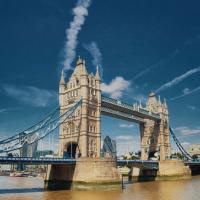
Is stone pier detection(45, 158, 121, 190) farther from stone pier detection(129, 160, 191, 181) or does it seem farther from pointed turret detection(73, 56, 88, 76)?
stone pier detection(129, 160, 191, 181)

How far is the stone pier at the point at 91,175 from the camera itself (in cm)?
4412

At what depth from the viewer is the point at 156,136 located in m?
76.7

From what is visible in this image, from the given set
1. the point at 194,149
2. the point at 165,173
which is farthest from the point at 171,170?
the point at 194,149

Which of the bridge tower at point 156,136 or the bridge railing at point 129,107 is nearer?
the bridge railing at point 129,107

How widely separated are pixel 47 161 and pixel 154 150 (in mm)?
39716

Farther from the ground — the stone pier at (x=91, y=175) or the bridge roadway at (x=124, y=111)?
the bridge roadway at (x=124, y=111)

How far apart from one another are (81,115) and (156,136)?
2953cm

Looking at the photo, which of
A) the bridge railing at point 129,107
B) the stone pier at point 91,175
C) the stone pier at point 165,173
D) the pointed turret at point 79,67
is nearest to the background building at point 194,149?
the bridge railing at point 129,107

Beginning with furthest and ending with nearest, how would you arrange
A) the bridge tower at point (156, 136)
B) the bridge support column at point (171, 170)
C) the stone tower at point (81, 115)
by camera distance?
the bridge tower at point (156, 136) → the bridge support column at point (171, 170) → the stone tower at point (81, 115)

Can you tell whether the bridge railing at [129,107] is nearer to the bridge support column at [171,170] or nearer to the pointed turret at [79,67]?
the pointed turret at [79,67]

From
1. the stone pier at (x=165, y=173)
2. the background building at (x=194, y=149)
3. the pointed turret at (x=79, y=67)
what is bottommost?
the stone pier at (x=165, y=173)

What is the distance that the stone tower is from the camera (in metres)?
52.9

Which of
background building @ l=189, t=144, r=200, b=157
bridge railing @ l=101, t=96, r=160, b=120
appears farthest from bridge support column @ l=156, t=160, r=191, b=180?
background building @ l=189, t=144, r=200, b=157

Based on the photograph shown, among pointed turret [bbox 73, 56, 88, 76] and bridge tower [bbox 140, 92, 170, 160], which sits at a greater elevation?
pointed turret [bbox 73, 56, 88, 76]
